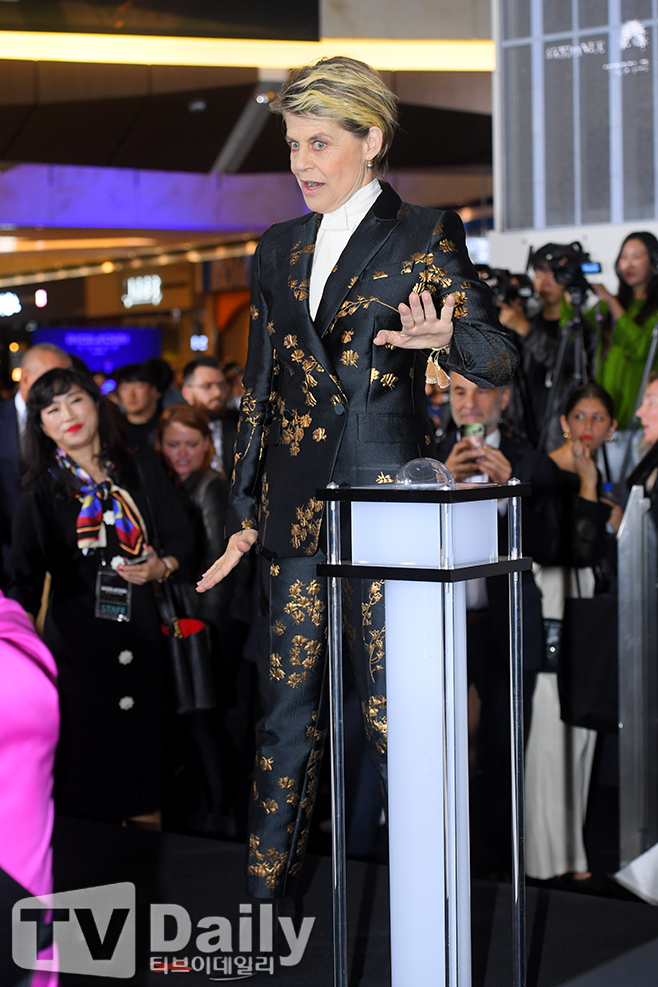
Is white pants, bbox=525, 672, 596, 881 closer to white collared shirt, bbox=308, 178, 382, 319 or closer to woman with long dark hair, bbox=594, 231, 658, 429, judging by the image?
white collared shirt, bbox=308, 178, 382, 319

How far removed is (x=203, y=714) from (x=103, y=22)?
571 cm

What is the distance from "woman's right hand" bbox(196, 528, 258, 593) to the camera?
186 centimetres

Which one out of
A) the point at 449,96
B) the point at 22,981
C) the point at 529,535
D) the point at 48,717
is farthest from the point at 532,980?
the point at 449,96

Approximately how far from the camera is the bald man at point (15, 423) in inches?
150

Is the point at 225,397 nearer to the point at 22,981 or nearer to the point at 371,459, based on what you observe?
the point at 371,459

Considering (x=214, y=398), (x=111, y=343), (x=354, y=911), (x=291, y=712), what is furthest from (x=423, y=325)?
(x=111, y=343)

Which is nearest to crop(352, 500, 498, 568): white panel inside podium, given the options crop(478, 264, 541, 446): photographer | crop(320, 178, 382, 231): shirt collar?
crop(320, 178, 382, 231): shirt collar

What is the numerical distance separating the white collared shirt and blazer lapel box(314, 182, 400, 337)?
0.02 m

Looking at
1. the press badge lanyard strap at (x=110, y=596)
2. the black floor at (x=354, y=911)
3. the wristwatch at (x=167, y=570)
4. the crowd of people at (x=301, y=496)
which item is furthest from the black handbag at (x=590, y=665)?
the press badge lanyard strap at (x=110, y=596)

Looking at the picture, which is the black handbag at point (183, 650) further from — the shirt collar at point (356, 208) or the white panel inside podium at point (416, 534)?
the white panel inside podium at point (416, 534)

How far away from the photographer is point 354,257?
184 cm

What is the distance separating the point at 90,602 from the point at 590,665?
134 cm

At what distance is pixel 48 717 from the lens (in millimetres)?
1452

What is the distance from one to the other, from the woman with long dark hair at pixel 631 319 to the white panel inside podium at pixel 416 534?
3326 millimetres
